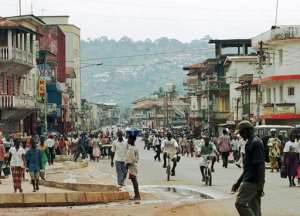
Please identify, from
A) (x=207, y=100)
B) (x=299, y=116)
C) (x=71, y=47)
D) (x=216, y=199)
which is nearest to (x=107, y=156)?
(x=299, y=116)

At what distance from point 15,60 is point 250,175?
48401mm

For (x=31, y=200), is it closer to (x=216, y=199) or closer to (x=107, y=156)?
(x=216, y=199)

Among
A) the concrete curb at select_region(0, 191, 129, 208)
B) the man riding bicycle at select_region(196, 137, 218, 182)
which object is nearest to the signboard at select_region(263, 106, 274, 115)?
the man riding bicycle at select_region(196, 137, 218, 182)

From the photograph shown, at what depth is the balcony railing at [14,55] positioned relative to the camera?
190 feet

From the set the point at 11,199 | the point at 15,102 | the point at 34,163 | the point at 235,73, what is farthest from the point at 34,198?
the point at 235,73

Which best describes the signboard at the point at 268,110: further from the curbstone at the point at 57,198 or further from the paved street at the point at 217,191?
the curbstone at the point at 57,198

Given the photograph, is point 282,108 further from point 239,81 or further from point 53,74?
point 53,74

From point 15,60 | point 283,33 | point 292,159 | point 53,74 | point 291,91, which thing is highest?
point 283,33

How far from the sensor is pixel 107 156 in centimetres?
5591

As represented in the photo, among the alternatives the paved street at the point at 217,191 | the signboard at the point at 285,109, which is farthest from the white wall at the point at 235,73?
the paved street at the point at 217,191

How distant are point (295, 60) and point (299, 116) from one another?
171 inches

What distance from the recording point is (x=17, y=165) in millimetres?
23719

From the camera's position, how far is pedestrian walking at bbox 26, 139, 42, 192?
23.7m

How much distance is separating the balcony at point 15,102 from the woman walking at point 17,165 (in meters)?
33.4
